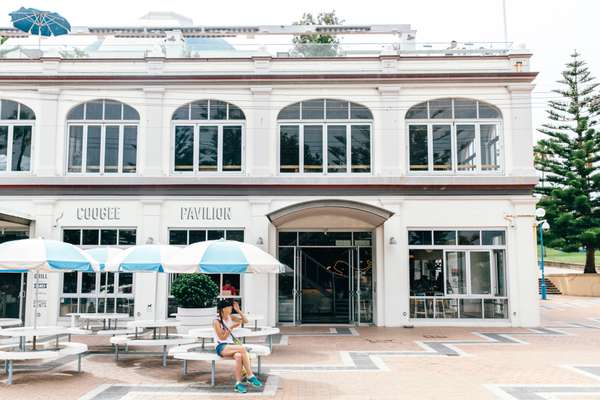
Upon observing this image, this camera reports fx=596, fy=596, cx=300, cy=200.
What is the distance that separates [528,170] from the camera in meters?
17.5

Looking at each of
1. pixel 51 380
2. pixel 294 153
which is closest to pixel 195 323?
pixel 51 380

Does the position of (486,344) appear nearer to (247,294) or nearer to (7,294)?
(247,294)

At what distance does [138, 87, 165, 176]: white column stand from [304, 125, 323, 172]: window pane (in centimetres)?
415

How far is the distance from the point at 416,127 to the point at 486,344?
23.0 feet

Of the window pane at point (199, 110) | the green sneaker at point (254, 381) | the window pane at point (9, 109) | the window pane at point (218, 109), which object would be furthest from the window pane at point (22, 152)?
the green sneaker at point (254, 381)

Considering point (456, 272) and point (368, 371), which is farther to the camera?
point (456, 272)

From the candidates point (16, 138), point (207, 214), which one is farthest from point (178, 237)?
point (16, 138)

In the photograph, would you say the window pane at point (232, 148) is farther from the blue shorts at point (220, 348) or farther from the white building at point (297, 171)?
the blue shorts at point (220, 348)

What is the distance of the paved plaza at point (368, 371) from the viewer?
8.76 meters

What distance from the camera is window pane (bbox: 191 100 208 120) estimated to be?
18219 mm

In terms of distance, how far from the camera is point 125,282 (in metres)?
17.5

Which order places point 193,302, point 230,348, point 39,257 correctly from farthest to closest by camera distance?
point 193,302 < point 39,257 < point 230,348

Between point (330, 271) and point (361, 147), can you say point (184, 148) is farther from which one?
point (330, 271)

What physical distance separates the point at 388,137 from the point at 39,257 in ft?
35.6
